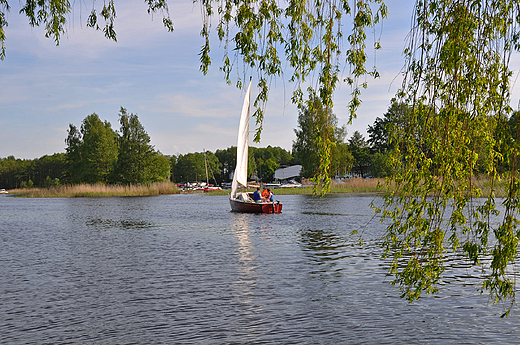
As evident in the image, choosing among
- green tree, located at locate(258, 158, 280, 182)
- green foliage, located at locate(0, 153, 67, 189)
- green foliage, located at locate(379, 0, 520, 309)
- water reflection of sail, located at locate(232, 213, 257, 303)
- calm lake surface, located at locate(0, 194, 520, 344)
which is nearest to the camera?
green foliage, located at locate(379, 0, 520, 309)

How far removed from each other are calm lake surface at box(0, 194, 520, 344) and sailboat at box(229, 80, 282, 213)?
1413cm

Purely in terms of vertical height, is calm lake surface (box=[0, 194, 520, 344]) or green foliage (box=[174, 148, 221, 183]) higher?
green foliage (box=[174, 148, 221, 183])

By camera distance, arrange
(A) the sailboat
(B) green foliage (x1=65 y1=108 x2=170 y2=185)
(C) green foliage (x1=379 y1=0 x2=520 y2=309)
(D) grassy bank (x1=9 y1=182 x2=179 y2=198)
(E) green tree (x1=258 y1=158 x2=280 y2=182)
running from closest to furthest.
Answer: (C) green foliage (x1=379 y1=0 x2=520 y2=309), (A) the sailboat, (D) grassy bank (x1=9 y1=182 x2=179 y2=198), (B) green foliage (x1=65 y1=108 x2=170 y2=185), (E) green tree (x1=258 y1=158 x2=280 y2=182)

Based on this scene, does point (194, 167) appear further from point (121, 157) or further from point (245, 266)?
point (245, 266)

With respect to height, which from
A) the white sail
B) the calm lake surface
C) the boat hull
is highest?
the white sail

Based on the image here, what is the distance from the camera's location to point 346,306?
8875mm

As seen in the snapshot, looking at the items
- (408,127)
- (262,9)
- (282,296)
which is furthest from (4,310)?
(408,127)

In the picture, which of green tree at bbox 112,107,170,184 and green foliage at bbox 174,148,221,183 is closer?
green tree at bbox 112,107,170,184

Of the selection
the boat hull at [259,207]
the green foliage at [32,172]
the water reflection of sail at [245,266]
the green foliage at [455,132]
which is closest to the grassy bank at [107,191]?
the boat hull at [259,207]

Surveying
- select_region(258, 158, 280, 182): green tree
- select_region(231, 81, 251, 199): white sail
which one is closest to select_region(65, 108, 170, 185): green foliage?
select_region(231, 81, 251, 199): white sail

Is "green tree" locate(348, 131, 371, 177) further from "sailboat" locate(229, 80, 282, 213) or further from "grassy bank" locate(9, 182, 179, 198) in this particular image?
"sailboat" locate(229, 80, 282, 213)

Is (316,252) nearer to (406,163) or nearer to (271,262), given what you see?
(271,262)

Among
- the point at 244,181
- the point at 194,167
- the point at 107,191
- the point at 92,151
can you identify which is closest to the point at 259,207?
the point at 244,181

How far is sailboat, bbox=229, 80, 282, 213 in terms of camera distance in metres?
32.0
